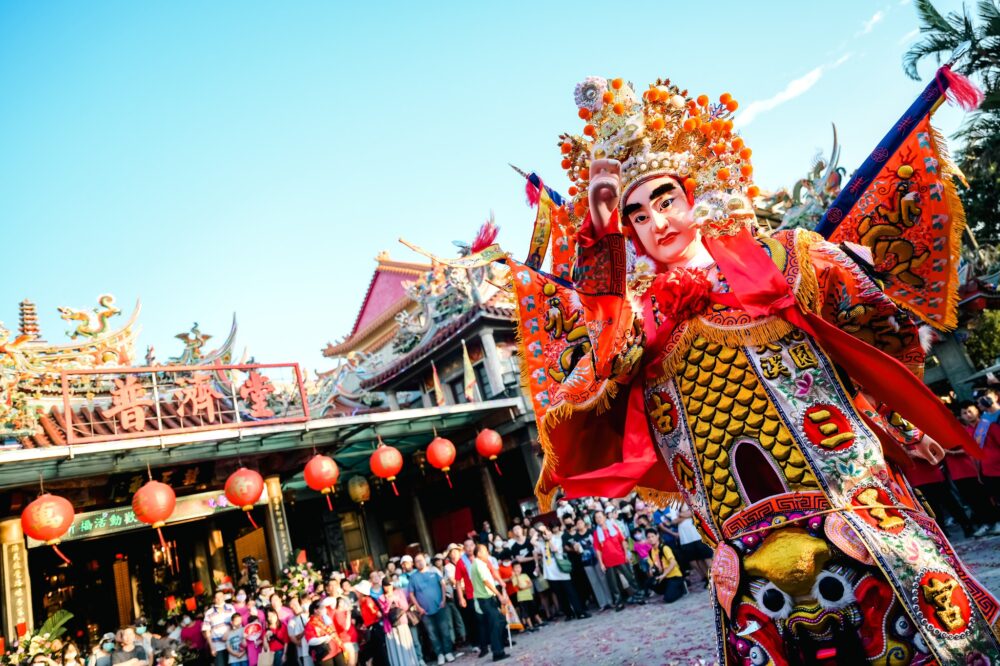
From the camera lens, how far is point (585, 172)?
2592 millimetres

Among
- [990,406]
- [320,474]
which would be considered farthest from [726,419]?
[320,474]

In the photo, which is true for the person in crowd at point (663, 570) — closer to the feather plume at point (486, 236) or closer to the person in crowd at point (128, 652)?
the person in crowd at point (128, 652)

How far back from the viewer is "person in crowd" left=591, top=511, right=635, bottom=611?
9898mm

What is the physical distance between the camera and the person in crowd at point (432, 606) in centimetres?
942

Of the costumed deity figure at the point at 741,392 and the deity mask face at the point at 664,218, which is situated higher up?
the deity mask face at the point at 664,218

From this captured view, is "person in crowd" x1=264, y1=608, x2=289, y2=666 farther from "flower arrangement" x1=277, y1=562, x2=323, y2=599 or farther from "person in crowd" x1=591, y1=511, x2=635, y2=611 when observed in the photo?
"person in crowd" x1=591, y1=511, x2=635, y2=611

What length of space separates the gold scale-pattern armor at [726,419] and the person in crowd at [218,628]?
9.26m

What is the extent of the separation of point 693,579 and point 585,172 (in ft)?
31.1

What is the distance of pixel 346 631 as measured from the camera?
8.31 metres

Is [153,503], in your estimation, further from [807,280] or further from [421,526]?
[421,526]

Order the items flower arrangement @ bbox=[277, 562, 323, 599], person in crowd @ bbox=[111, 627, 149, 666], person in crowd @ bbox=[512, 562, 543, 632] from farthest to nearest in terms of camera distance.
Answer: flower arrangement @ bbox=[277, 562, 323, 599] → person in crowd @ bbox=[512, 562, 543, 632] → person in crowd @ bbox=[111, 627, 149, 666]

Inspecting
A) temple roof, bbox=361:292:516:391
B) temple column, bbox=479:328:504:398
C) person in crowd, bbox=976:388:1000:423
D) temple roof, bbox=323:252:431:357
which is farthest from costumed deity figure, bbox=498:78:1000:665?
temple roof, bbox=323:252:431:357

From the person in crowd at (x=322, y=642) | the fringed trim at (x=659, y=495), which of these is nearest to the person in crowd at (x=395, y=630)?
the person in crowd at (x=322, y=642)

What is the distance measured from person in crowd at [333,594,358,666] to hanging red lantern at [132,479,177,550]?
2675mm
